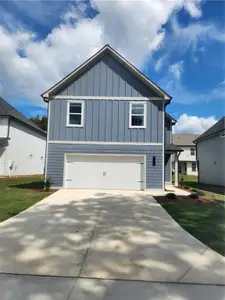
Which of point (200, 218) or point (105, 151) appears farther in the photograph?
point (105, 151)

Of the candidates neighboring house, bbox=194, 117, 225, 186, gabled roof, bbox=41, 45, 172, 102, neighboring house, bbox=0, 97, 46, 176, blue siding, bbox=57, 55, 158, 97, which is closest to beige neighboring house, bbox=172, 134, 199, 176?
neighboring house, bbox=194, 117, 225, 186

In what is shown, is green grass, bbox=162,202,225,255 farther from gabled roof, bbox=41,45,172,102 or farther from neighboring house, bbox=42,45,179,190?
gabled roof, bbox=41,45,172,102

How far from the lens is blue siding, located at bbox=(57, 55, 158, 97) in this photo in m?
12.9

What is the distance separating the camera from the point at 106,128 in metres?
12.8

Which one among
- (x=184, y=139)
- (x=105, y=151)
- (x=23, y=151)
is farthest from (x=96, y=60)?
(x=184, y=139)

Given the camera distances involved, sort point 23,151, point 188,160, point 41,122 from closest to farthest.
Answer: point 23,151 → point 188,160 → point 41,122

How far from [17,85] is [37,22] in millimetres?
16967

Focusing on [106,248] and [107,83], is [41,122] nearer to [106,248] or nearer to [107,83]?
[107,83]

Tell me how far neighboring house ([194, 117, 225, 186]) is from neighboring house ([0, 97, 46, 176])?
17785mm

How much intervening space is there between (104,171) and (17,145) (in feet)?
41.5

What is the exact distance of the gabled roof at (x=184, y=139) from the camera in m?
38.0

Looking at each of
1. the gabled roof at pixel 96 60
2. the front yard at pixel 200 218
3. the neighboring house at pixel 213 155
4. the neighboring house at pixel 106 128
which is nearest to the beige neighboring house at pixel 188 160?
the neighboring house at pixel 213 155

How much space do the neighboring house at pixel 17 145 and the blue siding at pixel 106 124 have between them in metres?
9.19

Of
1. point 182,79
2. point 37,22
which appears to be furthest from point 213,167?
point 37,22
